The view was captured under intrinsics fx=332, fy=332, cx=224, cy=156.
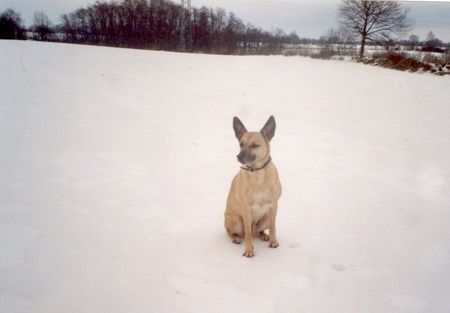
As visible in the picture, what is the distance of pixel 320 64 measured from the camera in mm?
13305

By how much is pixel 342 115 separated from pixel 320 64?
461 centimetres

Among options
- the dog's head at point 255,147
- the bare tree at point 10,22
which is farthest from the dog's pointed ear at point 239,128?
the bare tree at point 10,22

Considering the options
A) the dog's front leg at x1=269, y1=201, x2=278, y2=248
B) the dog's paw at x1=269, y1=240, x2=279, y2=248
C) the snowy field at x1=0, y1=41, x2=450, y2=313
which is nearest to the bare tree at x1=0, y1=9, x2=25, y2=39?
the snowy field at x1=0, y1=41, x2=450, y2=313

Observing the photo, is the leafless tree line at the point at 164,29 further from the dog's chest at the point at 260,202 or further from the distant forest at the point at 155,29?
the dog's chest at the point at 260,202

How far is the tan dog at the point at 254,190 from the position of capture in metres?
3.12

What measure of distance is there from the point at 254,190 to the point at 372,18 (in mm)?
5070

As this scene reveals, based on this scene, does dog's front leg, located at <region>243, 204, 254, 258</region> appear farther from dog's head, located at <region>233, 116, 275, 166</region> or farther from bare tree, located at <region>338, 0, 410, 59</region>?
bare tree, located at <region>338, 0, 410, 59</region>

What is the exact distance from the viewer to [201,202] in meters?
4.38

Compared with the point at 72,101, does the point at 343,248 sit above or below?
below

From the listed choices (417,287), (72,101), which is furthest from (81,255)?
(72,101)

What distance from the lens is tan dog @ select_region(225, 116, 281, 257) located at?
3.12m

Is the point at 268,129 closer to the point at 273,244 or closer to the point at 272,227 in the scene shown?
the point at 272,227

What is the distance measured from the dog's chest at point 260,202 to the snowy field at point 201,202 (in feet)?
1.31

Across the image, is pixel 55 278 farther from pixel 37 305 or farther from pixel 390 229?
pixel 390 229
